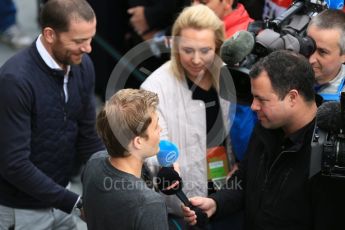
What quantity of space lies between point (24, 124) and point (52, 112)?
171mm

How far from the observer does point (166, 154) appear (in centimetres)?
293

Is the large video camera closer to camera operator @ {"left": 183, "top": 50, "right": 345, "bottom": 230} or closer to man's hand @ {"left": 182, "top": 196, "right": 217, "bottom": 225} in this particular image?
camera operator @ {"left": 183, "top": 50, "right": 345, "bottom": 230}

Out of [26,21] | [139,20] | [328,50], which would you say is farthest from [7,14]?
[328,50]

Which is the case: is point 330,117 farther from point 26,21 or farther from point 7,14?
point 26,21

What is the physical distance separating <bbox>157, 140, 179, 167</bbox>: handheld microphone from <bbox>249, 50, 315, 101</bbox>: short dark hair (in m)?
0.52

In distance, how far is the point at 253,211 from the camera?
2998 millimetres

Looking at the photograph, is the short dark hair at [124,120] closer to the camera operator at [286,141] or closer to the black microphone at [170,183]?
the black microphone at [170,183]

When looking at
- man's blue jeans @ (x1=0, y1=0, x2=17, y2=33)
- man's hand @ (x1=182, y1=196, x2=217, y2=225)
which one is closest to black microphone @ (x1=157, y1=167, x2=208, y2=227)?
man's hand @ (x1=182, y1=196, x2=217, y2=225)

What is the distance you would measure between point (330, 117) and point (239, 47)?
601 mm

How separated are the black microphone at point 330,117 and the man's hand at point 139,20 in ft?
8.13

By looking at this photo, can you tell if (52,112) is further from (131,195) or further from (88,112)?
(131,195)

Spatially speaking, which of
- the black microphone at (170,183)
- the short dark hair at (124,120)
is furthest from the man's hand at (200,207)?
the short dark hair at (124,120)

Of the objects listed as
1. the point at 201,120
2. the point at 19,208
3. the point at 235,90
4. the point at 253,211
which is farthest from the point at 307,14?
the point at 19,208

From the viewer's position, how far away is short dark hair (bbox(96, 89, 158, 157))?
2568 mm
